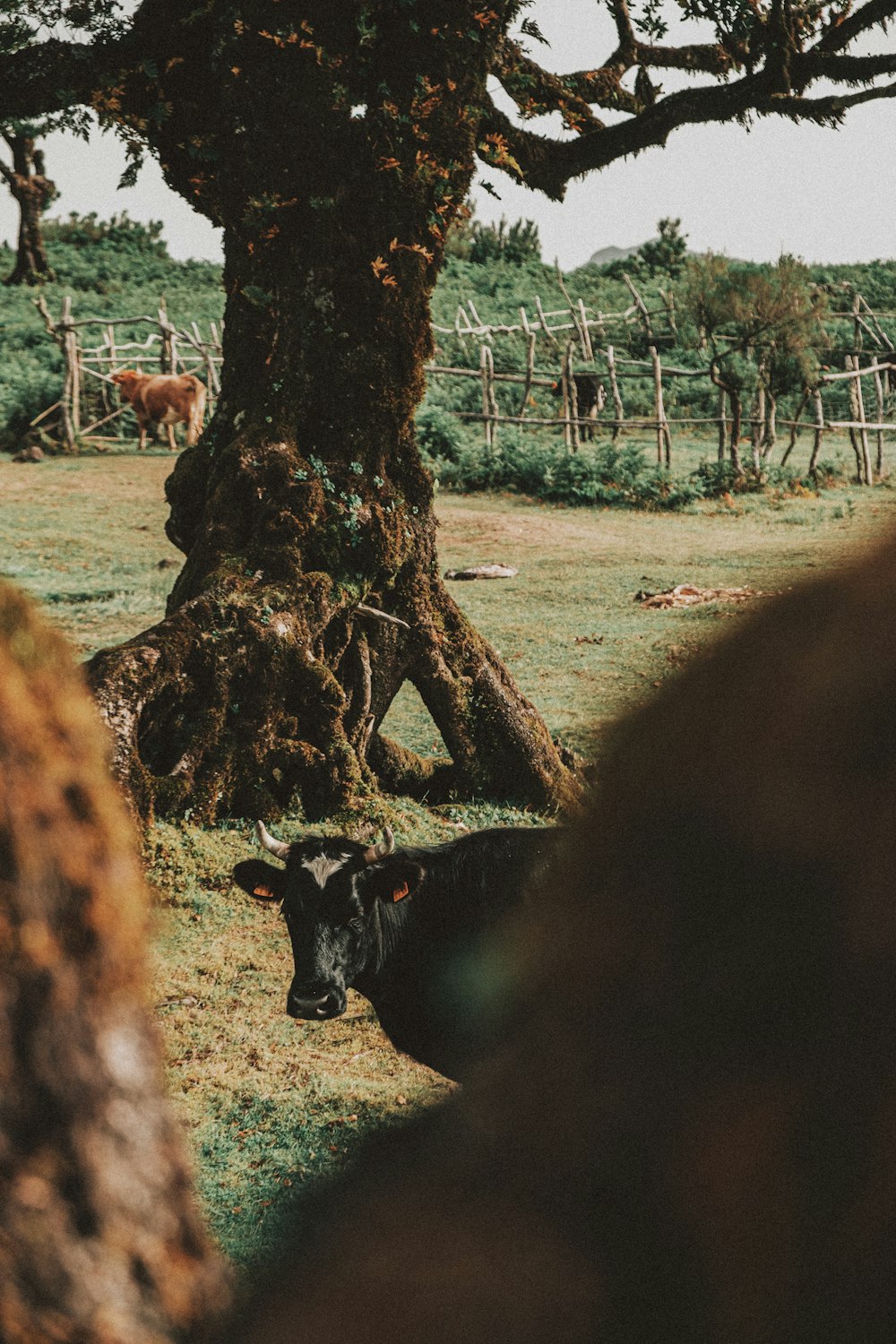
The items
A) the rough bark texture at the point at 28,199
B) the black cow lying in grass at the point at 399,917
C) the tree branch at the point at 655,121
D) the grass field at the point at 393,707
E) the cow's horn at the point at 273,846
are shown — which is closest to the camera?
the grass field at the point at 393,707

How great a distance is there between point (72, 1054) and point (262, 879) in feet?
12.4

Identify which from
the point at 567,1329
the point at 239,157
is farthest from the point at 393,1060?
the point at 239,157

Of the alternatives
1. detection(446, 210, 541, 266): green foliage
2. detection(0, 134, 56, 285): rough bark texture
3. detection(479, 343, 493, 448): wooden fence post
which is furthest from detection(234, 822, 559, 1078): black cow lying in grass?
detection(446, 210, 541, 266): green foliage

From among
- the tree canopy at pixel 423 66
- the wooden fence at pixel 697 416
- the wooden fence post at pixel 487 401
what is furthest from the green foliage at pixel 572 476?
the tree canopy at pixel 423 66

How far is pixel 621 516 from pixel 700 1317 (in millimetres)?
19171

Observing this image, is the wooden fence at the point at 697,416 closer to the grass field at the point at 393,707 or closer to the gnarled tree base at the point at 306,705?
the grass field at the point at 393,707

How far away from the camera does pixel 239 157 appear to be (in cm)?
688

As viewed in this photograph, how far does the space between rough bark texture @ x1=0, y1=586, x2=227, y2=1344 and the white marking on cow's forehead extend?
11.6ft

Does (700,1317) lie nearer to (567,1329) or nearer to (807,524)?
(567,1329)

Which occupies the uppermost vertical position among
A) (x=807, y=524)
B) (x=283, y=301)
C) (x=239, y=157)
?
(x=239, y=157)

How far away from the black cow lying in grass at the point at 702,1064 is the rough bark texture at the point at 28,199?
36242 mm

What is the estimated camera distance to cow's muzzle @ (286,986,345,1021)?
393 cm

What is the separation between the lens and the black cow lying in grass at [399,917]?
4.06 meters

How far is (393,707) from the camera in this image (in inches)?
366
